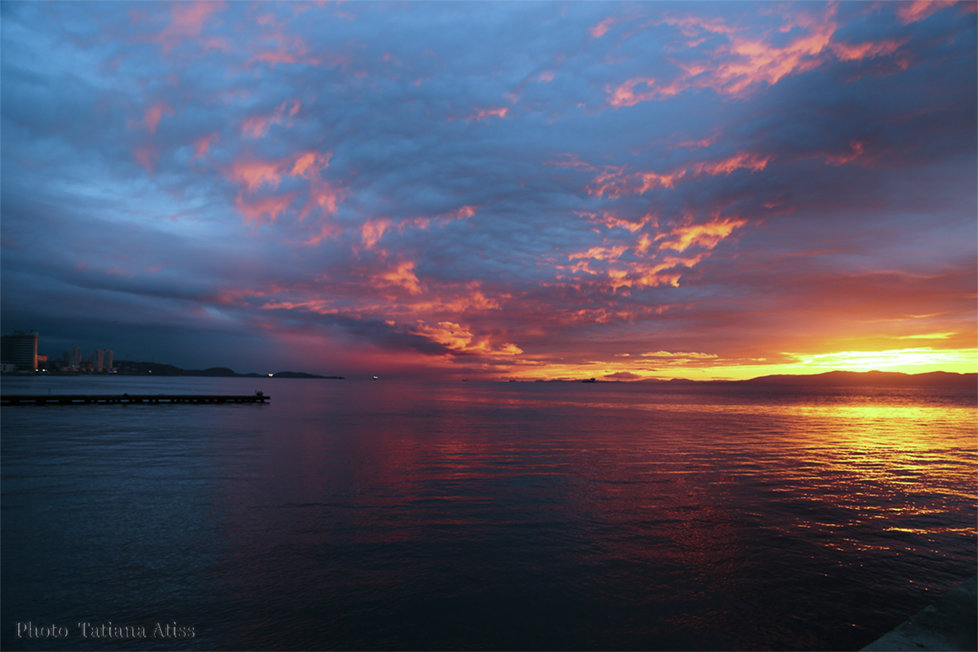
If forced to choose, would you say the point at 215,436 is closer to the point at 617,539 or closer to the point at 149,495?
the point at 149,495

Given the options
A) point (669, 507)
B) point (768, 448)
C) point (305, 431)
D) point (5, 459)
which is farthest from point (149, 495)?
point (768, 448)

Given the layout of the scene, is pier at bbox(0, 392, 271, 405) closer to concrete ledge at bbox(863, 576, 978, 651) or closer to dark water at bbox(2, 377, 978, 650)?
dark water at bbox(2, 377, 978, 650)

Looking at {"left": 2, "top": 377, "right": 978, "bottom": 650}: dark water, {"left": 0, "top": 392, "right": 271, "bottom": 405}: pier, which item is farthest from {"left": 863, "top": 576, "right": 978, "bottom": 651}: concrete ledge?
{"left": 0, "top": 392, "right": 271, "bottom": 405}: pier

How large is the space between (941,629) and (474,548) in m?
10.6

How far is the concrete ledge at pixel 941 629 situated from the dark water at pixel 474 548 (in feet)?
8.45

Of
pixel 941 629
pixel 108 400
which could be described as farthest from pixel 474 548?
pixel 108 400

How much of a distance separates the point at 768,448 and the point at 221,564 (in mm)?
37724

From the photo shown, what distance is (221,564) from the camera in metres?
13.0

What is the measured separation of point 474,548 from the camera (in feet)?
47.3

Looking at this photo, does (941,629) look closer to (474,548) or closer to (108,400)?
(474,548)

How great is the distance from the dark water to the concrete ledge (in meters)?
2.57

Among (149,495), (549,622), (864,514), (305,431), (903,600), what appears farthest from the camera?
(305,431)

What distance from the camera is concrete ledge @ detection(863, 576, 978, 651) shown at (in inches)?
257

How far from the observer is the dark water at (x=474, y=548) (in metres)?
10.2
